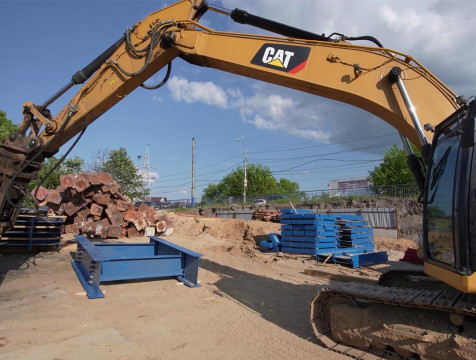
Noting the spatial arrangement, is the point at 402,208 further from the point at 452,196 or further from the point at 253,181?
the point at 253,181

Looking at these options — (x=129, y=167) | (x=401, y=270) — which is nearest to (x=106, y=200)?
(x=401, y=270)

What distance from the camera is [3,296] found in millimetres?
5934

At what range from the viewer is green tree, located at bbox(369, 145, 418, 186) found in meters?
47.8

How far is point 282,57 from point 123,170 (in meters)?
33.0

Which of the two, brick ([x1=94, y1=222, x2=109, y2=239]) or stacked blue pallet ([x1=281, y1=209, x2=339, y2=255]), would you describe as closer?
stacked blue pallet ([x1=281, y1=209, x2=339, y2=255])

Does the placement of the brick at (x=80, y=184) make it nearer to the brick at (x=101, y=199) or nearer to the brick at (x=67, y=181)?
the brick at (x=67, y=181)

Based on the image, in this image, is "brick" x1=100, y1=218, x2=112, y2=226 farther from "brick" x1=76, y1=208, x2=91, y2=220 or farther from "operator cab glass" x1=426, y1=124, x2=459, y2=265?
"operator cab glass" x1=426, y1=124, x2=459, y2=265

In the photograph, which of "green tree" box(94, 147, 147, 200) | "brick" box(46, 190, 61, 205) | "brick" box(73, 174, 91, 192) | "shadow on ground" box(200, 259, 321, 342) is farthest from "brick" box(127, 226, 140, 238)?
"green tree" box(94, 147, 147, 200)

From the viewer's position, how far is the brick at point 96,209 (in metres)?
12.6

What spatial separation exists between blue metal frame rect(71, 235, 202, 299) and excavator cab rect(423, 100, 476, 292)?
4692 millimetres

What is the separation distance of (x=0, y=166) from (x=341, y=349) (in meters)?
5.46

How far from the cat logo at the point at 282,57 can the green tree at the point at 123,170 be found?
32276 mm

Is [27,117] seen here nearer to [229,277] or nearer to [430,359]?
[229,277]

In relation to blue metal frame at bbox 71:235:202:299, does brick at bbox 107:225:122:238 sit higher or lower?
higher
